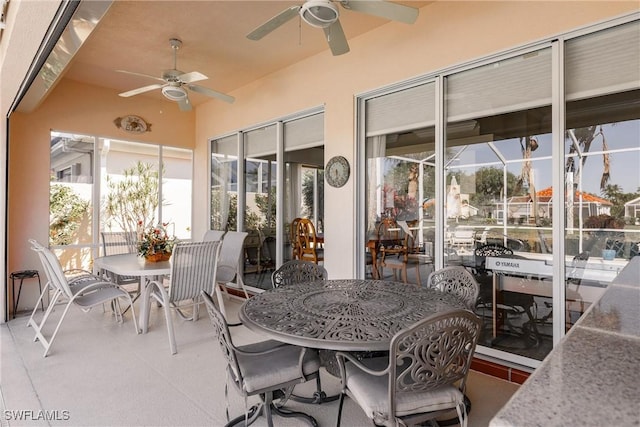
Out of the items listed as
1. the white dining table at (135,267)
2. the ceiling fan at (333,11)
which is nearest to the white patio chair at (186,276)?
the white dining table at (135,267)

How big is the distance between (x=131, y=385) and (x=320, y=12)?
2887 millimetres

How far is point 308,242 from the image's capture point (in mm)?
4617

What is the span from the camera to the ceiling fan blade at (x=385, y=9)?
2.30 m

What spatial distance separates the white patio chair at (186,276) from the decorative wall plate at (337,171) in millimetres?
1447

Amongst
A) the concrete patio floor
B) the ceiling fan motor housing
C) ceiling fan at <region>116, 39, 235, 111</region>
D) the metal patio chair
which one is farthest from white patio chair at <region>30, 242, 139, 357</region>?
the metal patio chair

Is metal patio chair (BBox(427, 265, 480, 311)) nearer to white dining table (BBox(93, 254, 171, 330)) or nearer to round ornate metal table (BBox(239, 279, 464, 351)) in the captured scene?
round ornate metal table (BBox(239, 279, 464, 351))

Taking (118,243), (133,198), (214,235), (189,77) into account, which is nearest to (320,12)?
(189,77)

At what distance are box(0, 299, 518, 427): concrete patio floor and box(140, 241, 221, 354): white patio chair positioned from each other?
0.29m

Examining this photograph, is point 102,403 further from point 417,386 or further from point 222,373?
point 417,386

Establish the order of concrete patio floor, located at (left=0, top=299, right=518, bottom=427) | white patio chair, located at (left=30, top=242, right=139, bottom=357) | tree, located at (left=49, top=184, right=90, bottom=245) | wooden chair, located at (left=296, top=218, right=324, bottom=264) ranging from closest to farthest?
concrete patio floor, located at (left=0, top=299, right=518, bottom=427)
white patio chair, located at (left=30, top=242, right=139, bottom=357)
wooden chair, located at (left=296, top=218, right=324, bottom=264)
tree, located at (left=49, top=184, right=90, bottom=245)

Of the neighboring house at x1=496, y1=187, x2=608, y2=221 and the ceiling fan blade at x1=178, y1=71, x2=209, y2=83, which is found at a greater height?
the ceiling fan blade at x1=178, y1=71, x2=209, y2=83

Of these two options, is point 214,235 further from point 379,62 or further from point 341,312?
point 341,312

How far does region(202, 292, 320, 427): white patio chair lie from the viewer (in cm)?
175

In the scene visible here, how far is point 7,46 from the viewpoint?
2.62 metres
